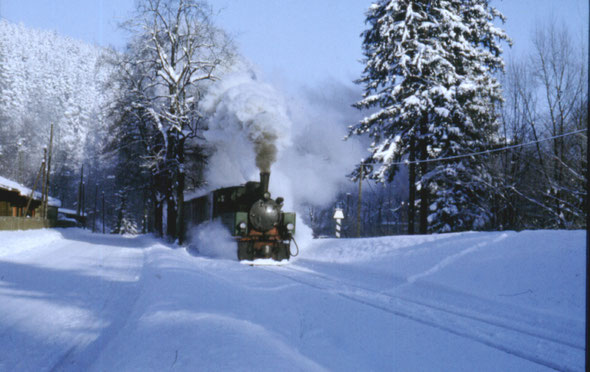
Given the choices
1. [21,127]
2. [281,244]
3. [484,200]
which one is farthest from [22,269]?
[21,127]

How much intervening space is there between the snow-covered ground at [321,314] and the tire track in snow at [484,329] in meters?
0.02

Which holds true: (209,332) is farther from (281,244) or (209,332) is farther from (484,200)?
(484,200)

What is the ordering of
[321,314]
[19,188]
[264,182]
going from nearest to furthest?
[321,314], [264,182], [19,188]

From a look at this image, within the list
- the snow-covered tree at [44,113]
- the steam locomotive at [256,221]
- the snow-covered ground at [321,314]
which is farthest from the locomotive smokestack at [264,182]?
the snow-covered tree at [44,113]

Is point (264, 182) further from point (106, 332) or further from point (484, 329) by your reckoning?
point (484, 329)

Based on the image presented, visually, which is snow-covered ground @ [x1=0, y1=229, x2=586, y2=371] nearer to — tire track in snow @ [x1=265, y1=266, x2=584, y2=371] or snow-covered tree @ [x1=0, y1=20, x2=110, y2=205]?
tire track in snow @ [x1=265, y1=266, x2=584, y2=371]

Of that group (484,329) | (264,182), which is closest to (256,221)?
(264,182)

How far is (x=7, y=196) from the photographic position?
102 feet

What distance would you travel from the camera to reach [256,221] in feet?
41.7

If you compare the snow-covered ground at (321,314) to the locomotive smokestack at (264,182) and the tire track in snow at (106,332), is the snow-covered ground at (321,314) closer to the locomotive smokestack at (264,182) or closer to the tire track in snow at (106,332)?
the tire track in snow at (106,332)

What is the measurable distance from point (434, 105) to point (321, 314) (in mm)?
14214

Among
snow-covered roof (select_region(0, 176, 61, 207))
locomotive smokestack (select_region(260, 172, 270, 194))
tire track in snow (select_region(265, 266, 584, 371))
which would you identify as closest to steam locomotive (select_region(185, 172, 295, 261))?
locomotive smokestack (select_region(260, 172, 270, 194))

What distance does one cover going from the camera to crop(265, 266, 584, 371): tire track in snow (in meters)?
4.23

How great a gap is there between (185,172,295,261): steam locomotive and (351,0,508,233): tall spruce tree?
6.54 m
